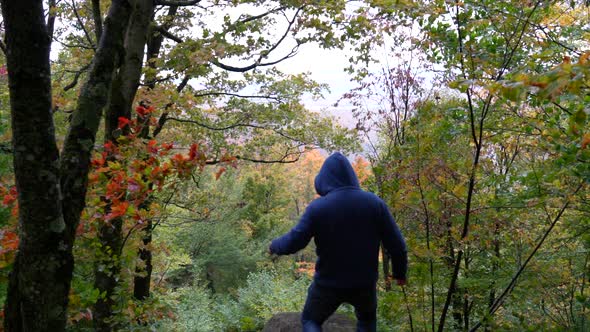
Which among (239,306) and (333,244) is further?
(239,306)

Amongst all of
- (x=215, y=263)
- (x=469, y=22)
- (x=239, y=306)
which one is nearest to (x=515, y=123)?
(x=469, y=22)

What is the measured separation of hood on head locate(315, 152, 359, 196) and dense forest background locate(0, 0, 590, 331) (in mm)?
884

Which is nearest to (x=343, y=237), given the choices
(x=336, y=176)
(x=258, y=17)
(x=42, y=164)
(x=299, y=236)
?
(x=299, y=236)

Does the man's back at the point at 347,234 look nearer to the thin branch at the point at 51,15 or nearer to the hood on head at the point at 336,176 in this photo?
the hood on head at the point at 336,176

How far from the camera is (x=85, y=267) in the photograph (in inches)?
191

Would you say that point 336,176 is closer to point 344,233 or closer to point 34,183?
point 344,233

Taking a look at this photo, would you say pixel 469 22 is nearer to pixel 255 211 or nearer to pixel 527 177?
pixel 527 177

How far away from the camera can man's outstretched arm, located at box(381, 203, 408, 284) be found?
2904 millimetres

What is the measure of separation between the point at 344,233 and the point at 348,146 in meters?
7.19

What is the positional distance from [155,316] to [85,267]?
1062mm

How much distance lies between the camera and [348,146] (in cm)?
993

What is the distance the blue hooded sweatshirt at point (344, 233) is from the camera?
9.36 ft

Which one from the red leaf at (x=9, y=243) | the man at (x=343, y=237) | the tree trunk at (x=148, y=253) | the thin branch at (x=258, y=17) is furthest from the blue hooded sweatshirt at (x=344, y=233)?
the thin branch at (x=258, y=17)

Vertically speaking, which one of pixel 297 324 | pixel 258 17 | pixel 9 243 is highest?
pixel 258 17
